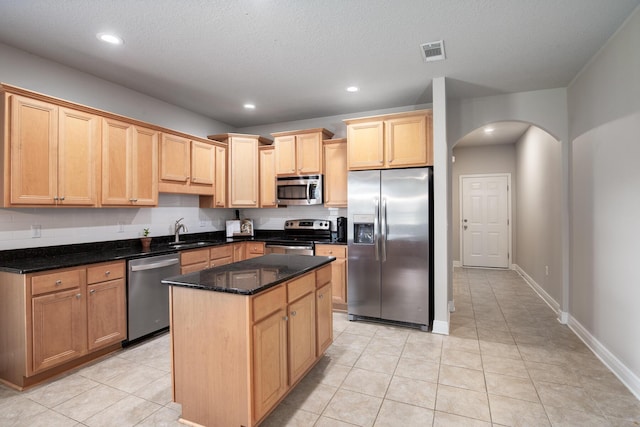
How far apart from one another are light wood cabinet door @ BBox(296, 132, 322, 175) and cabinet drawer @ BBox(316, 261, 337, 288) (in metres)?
1.93

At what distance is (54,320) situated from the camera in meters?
2.52

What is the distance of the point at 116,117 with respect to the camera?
3.25 m

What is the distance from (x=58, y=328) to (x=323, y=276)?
7.04 ft

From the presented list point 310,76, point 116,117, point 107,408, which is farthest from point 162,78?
point 107,408

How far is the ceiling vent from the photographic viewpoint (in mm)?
2736

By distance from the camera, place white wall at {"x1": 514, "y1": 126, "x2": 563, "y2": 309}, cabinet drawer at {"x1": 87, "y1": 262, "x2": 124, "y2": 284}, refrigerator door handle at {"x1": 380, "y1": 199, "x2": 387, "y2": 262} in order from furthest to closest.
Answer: white wall at {"x1": 514, "y1": 126, "x2": 563, "y2": 309} → refrigerator door handle at {"x1": 380, "y1": 199, "x2": 387, "y2": 262} → cabinet drawer at {"x1": 87, "y1": 262, "x2": 124, "y2": 284}

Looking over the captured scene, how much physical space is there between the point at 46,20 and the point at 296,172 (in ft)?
9.48

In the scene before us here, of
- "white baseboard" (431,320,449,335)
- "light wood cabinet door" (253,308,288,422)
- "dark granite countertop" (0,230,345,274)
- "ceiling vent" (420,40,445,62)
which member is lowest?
"white baseboard" (431,320,449,335)

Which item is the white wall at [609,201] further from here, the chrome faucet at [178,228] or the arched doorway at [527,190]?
the chrome faucet at [178,228]

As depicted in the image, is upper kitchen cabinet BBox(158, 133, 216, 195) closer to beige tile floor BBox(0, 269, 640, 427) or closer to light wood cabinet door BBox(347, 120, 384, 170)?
beige tile floor BBox(0, 269, 640, 427)

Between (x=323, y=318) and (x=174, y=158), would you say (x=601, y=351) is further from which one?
(x=174, y=158)

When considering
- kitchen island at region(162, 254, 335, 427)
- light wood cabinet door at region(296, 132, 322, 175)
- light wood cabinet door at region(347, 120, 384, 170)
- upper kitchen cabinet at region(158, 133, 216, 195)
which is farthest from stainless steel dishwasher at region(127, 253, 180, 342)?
light wood cabinet door at region(347, 120, 384, 170)

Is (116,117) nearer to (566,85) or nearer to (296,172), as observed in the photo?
(296,172)

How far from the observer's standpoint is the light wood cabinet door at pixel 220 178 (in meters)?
4.61
